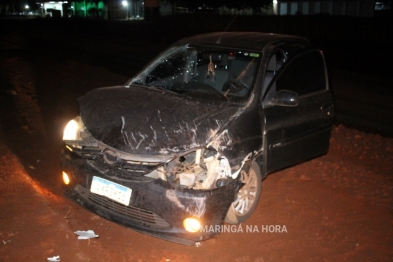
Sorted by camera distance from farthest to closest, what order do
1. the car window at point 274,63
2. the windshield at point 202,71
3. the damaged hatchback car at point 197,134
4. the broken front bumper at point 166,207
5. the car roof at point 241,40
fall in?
the car window at point 274,63
the car roof at point 241,40
the windshield at point 202,71
the damaged hatchback car at point 197,134
the broken front bumper at point 166,207

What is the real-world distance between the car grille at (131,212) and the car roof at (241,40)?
7.68 feet

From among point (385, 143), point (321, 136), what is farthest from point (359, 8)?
point (321, 136)

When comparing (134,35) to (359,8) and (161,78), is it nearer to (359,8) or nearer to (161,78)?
(359,8)

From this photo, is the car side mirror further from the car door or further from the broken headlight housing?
the broken headlight housing

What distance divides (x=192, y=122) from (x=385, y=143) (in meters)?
4.59

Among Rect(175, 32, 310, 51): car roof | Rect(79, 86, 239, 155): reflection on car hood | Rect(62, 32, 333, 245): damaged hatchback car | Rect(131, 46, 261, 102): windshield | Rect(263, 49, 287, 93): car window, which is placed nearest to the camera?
Rect(62, 32, 333, 245): damaged hatchback car

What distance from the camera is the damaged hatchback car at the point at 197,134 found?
13.0 feet

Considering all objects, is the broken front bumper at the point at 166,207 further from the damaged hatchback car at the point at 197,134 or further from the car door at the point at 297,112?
the car door at the point at 297,112

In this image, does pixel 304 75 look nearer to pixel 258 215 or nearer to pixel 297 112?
pixel 297 112

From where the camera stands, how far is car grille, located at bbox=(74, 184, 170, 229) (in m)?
3.96

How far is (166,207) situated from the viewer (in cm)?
388

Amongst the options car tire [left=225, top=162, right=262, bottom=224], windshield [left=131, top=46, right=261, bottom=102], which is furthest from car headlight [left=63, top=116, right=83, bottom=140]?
car tire [left=225, top=162, right=262, bottom=224]

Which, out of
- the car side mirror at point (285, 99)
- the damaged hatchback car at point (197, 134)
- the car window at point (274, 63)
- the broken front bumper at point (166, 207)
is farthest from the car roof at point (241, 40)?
the broken front bumper at point (166, 207)

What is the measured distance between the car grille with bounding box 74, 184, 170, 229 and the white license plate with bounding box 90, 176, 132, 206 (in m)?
0.07
